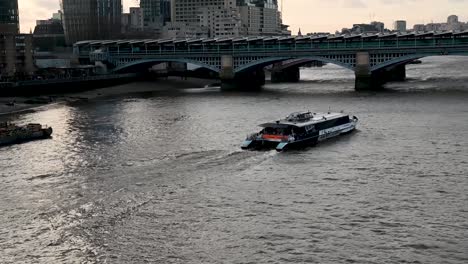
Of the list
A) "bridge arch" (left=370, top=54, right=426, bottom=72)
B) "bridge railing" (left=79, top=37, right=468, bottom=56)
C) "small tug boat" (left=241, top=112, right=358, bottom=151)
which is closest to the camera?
"small tug boat" (left=241, top=112, right=358, bottom=151)

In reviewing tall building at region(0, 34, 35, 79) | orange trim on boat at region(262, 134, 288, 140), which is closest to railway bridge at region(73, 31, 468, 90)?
tall building at region(0, 34, 35, 79)

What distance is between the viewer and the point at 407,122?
180 ft

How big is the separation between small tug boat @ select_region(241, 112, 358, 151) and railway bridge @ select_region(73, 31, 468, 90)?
4013 cm

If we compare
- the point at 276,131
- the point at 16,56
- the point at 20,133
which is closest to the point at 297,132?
the point at 276,131

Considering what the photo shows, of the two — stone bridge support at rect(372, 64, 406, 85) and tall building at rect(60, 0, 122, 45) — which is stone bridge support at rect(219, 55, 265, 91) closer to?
stone bridge support at rect(372, 64, 406, 85)

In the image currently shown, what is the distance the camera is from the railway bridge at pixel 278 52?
8594cm

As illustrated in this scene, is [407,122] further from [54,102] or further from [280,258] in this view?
[54,102]

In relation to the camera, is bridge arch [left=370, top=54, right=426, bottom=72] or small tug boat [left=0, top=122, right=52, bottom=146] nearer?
small tug boat [left=0, top=122, right=52, bottom=146]

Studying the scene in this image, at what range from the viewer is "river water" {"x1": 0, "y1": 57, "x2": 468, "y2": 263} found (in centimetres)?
2442

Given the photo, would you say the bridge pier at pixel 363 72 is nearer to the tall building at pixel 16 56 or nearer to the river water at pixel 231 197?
the river water at pixel 231 197

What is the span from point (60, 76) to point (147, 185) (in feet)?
206

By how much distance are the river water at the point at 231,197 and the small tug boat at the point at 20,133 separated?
1.12 metres

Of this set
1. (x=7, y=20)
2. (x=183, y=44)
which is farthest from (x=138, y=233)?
(x=7, y=20)

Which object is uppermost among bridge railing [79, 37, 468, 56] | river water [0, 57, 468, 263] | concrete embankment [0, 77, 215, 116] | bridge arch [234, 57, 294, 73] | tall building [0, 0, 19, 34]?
tall building [0, 0, 19, 34]
